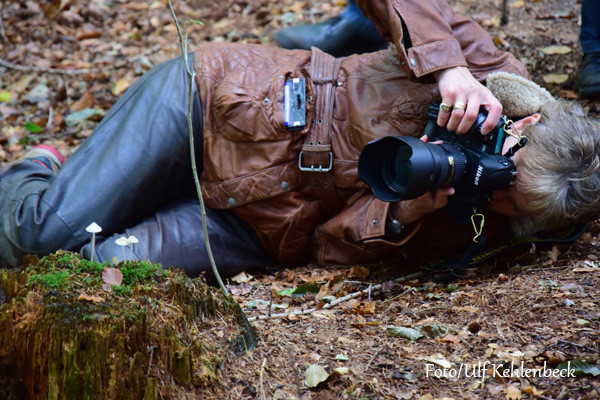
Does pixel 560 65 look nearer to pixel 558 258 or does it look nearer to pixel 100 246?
pixel 558 258

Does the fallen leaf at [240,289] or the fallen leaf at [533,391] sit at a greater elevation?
the fallen leaf at [533,391]

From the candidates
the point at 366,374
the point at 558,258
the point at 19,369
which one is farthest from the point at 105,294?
the point at 558,258

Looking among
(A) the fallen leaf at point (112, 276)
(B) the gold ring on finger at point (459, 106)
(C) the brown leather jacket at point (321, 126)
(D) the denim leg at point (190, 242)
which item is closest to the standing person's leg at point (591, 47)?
(C) the brown leather jacket at point (321, 126)

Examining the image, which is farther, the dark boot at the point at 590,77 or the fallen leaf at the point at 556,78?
the fallen leaf at the point at 556,78

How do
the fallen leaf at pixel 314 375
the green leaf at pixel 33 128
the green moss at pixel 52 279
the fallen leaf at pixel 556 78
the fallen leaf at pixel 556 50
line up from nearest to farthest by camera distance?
the green moss at pixel 52 279, the fallen leaf at pixel 314 375, the fallen leaf at pixel 556 78, the fallen leaf at pixel 556 50, the green leaf at pixel 33 128

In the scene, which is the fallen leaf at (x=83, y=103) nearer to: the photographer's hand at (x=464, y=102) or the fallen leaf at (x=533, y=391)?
the photographer's hand at (x=464, y=102)

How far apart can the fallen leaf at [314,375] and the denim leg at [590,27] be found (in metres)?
2.77

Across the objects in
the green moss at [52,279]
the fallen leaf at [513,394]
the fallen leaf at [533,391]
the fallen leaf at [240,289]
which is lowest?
the fallen leaf at [240,289]

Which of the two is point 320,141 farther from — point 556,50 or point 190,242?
point 556,50

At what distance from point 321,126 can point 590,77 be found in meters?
1.78

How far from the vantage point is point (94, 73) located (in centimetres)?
495

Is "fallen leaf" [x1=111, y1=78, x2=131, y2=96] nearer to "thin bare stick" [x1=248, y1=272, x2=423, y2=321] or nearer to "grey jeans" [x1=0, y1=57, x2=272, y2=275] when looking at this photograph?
"grey jeans" [x1=0, y1=57, x2=272, y2=275]

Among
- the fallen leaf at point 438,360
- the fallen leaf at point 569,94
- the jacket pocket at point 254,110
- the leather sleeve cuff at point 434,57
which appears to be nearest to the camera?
the fallen leaf at point 438,360

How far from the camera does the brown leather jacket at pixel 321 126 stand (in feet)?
8.81
